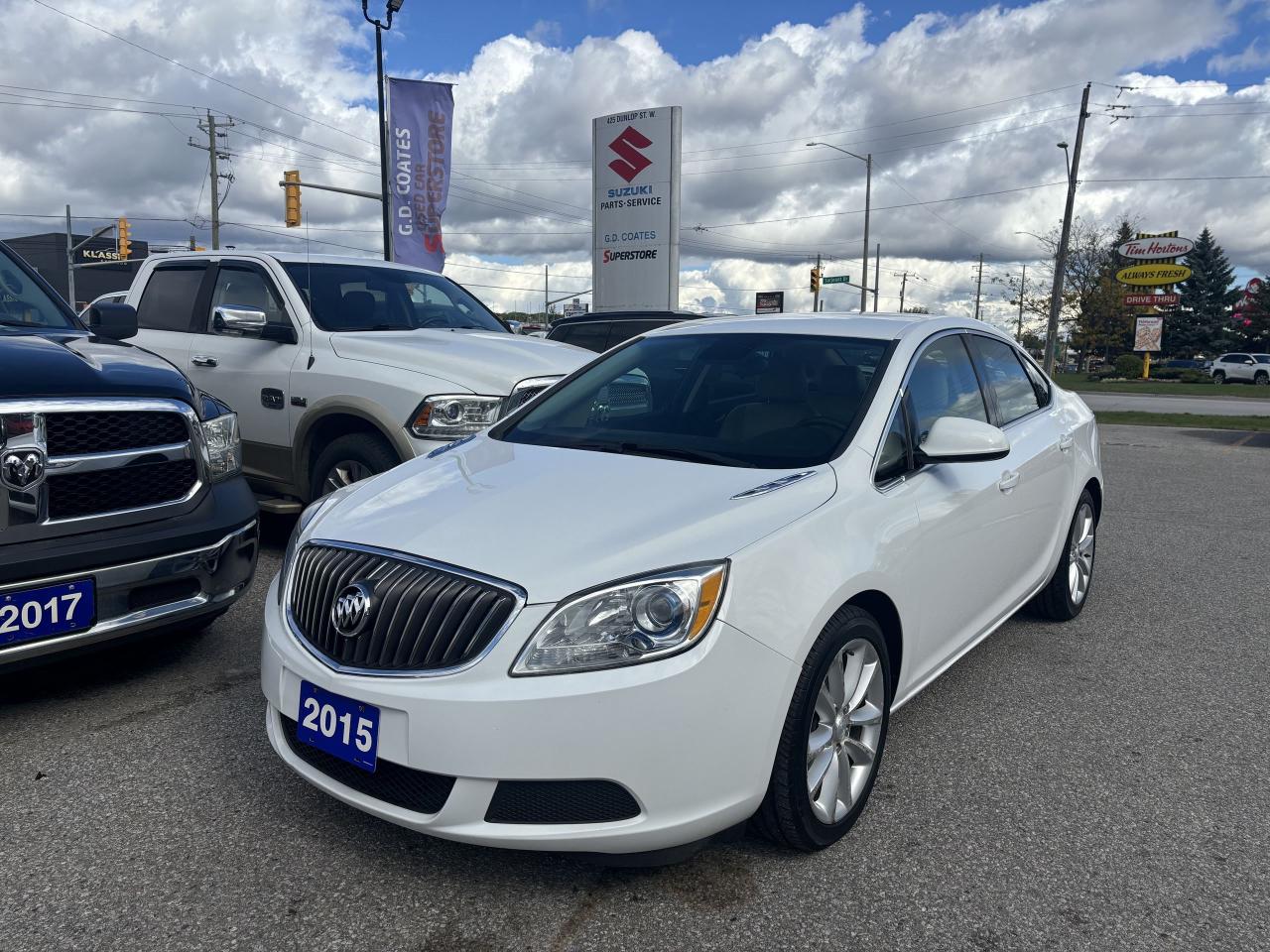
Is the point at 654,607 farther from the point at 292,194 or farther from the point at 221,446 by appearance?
the point at 292,194

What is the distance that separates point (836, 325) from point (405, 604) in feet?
7.00

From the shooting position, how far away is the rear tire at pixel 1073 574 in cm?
477

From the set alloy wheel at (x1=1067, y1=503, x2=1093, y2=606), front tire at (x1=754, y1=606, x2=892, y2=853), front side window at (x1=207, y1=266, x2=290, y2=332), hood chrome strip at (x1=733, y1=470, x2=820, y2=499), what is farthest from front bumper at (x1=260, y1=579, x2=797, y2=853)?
front side window at (x1=207, y1=266, x2=290, y2=332)

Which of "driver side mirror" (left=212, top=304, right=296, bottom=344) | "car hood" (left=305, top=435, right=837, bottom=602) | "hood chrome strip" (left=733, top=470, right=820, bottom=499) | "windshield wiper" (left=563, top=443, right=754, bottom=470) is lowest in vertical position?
"car hood" (left=305, top=435, right=837, bottom=602)

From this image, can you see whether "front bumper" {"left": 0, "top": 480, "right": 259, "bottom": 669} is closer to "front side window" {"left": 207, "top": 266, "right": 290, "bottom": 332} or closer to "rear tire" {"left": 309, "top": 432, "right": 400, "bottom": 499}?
"rear tire" {"left": 309, "top": 432, "right": 400, "bottom": 499}

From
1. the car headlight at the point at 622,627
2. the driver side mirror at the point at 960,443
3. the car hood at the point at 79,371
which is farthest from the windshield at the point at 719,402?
the car hood at the point at 79,371

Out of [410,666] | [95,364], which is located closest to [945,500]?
[410,666]

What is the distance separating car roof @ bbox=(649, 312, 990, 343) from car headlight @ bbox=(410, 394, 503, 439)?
1371mm

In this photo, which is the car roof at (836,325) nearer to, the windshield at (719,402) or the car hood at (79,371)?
the windshield at (719,402)

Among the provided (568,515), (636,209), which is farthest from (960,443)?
(636,209)

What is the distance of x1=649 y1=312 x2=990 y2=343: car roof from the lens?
3.64 meters

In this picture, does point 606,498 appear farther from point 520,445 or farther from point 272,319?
point 272,319

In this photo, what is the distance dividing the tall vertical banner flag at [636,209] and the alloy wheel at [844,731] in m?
14.7

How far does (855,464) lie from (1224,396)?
33613 millimetres
